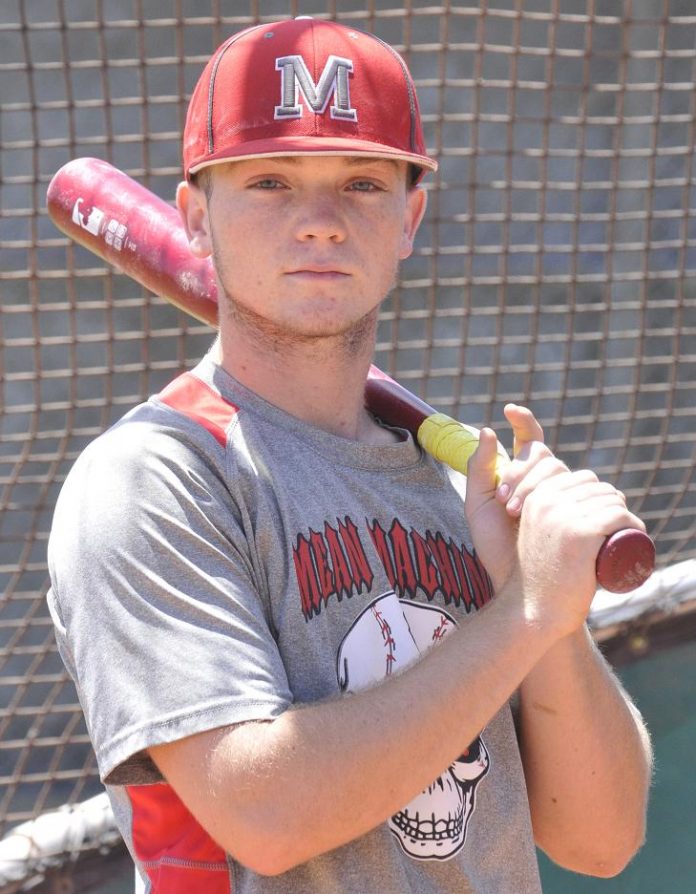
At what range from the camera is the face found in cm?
144

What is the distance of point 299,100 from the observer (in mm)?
1441

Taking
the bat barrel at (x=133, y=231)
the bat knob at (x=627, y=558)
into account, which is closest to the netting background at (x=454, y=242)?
the bat barrel at (x=133, y=231)

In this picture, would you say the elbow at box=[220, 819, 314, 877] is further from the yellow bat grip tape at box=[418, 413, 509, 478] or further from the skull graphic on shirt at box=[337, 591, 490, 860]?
the yellow bat grip tape at box=[418, 413, 509, 478]

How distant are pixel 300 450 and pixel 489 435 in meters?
0.20

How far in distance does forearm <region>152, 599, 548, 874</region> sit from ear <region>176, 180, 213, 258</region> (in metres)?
0.55

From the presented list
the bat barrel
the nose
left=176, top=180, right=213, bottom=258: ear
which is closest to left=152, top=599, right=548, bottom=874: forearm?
the nose

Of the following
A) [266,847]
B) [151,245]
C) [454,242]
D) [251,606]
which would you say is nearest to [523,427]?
[251,606]

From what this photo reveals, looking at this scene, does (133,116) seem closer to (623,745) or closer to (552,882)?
(552,882)

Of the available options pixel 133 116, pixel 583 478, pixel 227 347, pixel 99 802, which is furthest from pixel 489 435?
pixel 133 116

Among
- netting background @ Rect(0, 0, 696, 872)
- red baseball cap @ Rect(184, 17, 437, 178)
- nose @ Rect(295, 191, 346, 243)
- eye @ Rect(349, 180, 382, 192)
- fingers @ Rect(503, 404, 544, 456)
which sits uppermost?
red baseball cap @ Rect(184, 17, 437, 178)

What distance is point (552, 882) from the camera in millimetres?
2641

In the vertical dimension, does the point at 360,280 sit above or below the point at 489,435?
above

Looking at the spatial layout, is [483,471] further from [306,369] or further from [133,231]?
[133,231]

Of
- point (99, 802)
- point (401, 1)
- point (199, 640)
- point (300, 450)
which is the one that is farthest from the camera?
point (401, 1)
